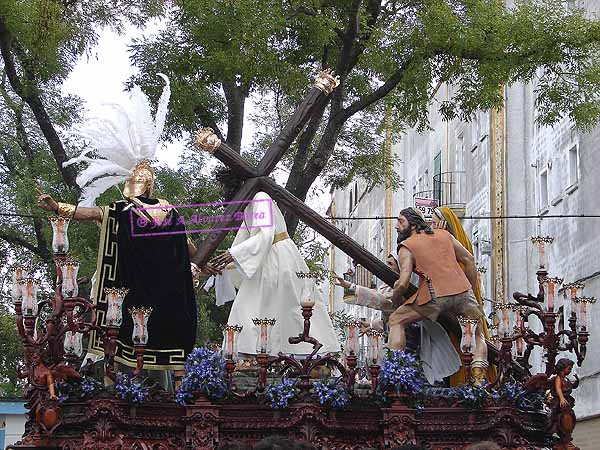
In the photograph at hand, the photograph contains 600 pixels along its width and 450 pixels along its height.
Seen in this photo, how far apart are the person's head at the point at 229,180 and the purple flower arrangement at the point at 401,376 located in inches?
115

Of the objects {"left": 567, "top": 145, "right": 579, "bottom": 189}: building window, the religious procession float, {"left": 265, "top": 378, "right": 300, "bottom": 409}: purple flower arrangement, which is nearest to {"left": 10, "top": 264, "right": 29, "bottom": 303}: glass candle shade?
the religious procession float

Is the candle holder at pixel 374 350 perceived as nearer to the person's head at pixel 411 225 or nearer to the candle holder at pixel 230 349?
the candle holder at pixel 230 349

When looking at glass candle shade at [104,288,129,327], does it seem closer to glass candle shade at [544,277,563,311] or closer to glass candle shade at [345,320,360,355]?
glass candle shade at [345,320,360,355]

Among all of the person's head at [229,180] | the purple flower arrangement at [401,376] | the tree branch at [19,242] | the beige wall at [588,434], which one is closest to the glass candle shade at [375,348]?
the purple flower arrangement at [401,376]

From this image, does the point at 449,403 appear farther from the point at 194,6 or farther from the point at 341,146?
the point at 341,146

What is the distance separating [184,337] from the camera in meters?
10.7

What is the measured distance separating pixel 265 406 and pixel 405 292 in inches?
86.5

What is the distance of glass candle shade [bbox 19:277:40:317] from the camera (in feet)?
31.3

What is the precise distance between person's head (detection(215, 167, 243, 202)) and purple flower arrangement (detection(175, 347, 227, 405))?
2.66 metres

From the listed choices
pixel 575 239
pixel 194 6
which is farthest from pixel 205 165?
pixel 575 239

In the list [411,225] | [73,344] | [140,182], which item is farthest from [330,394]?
[140,182]

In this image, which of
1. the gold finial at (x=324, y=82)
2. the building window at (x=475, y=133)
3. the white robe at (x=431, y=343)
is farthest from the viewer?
the building window at (x=475, y=133)

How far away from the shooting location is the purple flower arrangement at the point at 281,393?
973 centimetres

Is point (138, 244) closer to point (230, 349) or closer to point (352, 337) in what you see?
point (230, 349)
